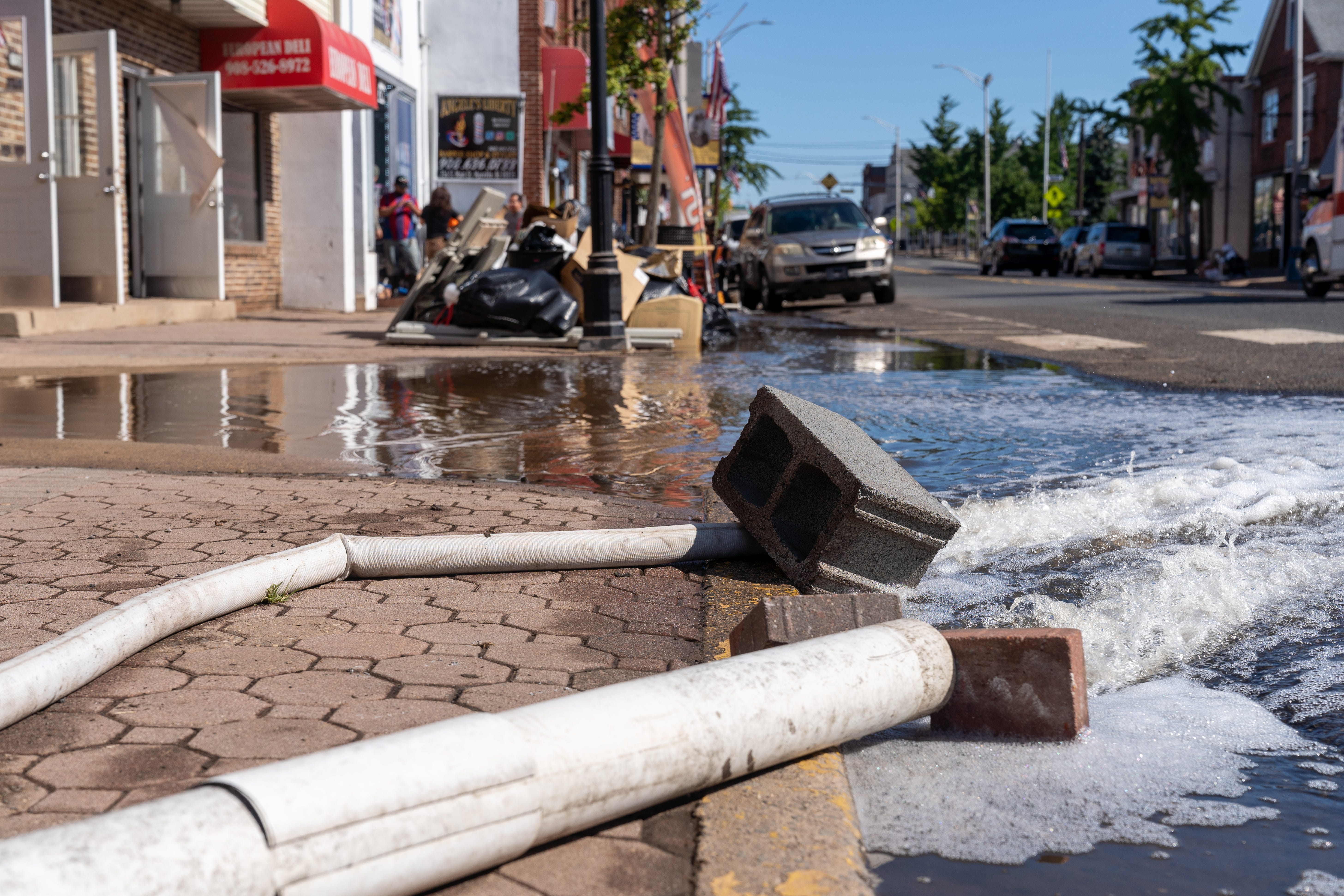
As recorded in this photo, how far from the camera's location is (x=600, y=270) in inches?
476

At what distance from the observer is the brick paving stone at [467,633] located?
304cm

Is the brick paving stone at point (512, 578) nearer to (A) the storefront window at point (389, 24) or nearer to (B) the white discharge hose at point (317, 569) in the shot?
(B) the white discharge hose at point (317, 569)

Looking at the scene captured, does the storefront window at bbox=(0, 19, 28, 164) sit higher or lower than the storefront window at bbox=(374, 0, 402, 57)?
lower

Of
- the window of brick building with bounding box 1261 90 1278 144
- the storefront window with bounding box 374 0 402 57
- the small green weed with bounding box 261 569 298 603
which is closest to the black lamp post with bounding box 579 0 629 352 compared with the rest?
the small green weed with bounding box 261 569 298 603

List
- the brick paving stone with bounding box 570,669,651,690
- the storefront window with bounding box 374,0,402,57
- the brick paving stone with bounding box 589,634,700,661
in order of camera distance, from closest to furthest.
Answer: the brick paving stone with bounding box 570,669,651,690 < the brick paving stone with bounding box 589,634,700,661 < the storefront window with bounding box 374,0,402,57

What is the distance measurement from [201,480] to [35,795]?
3177 mm

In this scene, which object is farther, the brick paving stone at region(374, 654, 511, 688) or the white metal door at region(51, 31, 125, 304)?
the white metal door at region(51, 31, 125, 304)

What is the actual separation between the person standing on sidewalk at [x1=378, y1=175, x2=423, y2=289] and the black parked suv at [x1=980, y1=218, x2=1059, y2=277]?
2480 centimetres

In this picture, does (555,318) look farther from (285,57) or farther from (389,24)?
(389,24)

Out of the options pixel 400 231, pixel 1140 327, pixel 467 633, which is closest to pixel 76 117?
pixel 400 231

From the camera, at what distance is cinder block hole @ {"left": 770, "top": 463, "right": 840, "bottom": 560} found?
3.65m

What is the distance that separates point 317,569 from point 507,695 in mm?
976

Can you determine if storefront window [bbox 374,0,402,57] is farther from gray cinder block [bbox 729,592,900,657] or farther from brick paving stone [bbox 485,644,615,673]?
gray cinder block [bbox 729,592,900,657]

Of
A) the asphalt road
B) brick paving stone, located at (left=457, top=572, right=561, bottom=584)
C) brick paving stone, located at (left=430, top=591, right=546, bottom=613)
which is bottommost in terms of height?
brick paving stone, located at (left=430, top=591, right=546, bottom=613)
